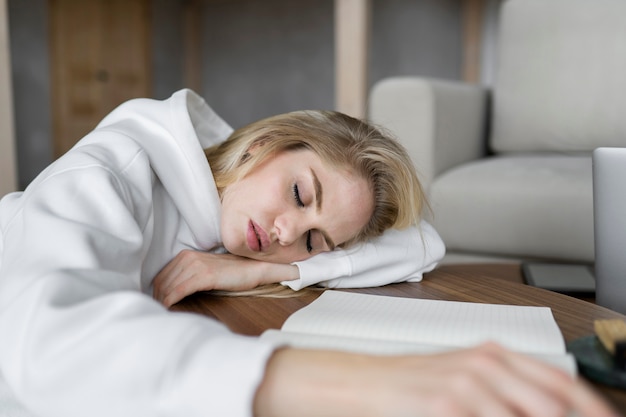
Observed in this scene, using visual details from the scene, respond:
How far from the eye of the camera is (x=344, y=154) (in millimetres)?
967

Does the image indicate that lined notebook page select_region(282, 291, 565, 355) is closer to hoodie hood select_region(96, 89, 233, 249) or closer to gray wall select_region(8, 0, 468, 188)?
hoodie hood select_region(96, 89, 233, 249)

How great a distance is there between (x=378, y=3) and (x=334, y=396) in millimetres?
3897

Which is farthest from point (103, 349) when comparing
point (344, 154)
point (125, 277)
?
point (344, 154)

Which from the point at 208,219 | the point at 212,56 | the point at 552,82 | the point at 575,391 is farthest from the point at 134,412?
the point at 212,56

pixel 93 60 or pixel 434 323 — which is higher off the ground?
pixel 93 60

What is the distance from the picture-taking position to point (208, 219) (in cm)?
90

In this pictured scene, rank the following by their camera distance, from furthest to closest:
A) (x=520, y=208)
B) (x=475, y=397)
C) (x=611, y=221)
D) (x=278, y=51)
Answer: (x=278, y=51), (x=520, y=208), (x=611, y=221), (x=475, y=397)

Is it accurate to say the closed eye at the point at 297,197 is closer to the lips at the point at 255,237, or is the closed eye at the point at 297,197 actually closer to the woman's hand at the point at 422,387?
the lips at the point at 255,237

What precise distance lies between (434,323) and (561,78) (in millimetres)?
1621

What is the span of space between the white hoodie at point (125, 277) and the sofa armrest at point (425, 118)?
0.89 m

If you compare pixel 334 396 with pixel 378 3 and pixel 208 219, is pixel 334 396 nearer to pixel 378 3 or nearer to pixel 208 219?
pixel 208 219

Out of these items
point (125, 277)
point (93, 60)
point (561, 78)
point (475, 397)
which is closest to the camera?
point (475, 397)

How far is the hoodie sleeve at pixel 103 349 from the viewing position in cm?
42

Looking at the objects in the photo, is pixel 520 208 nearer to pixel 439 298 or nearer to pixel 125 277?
pixel 439 298
